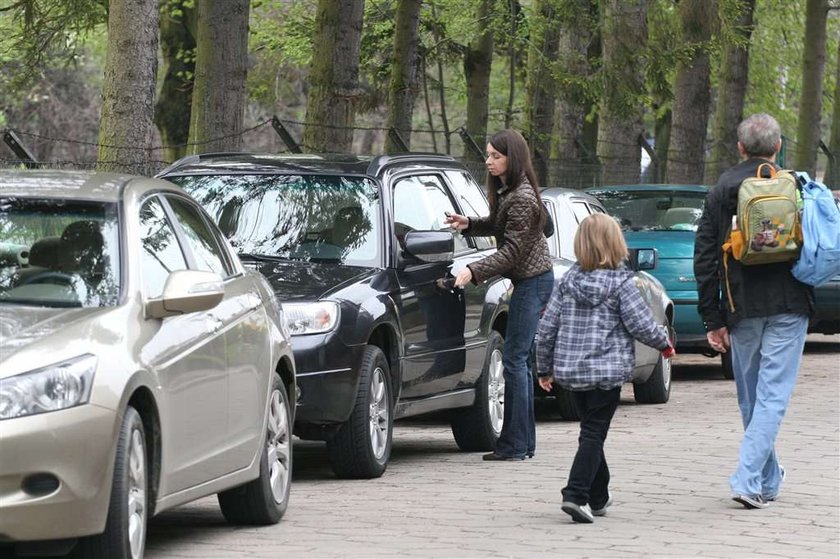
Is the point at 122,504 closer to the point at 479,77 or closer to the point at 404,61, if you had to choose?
the point at 404,61

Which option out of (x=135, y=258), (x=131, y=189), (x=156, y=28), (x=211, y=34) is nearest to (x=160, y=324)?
(x=135, y=258)

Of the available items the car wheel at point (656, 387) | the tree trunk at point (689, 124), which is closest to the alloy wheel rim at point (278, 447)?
the car wheel at point (656, 387)

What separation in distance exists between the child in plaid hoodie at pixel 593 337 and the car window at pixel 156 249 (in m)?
1.93

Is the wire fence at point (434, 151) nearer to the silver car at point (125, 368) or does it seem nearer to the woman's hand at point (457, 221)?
the woman's hand at point (457, 221)

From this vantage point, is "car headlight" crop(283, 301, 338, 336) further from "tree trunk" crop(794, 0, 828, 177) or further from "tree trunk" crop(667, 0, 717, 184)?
"tree trunk" crop(794, 0, 828, 177)

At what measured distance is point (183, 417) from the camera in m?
7.20

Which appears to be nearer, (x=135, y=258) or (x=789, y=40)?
(x=135, y=258)

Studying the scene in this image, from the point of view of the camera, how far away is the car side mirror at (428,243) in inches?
418

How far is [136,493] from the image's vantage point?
22.1ft

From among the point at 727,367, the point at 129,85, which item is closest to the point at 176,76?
the point at 727,367

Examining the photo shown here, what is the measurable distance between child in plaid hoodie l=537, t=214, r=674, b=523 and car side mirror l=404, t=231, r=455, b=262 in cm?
203

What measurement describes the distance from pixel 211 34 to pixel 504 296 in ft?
20.9

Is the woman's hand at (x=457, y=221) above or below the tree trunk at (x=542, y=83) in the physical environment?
below

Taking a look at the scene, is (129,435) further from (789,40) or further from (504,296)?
(789,40)
